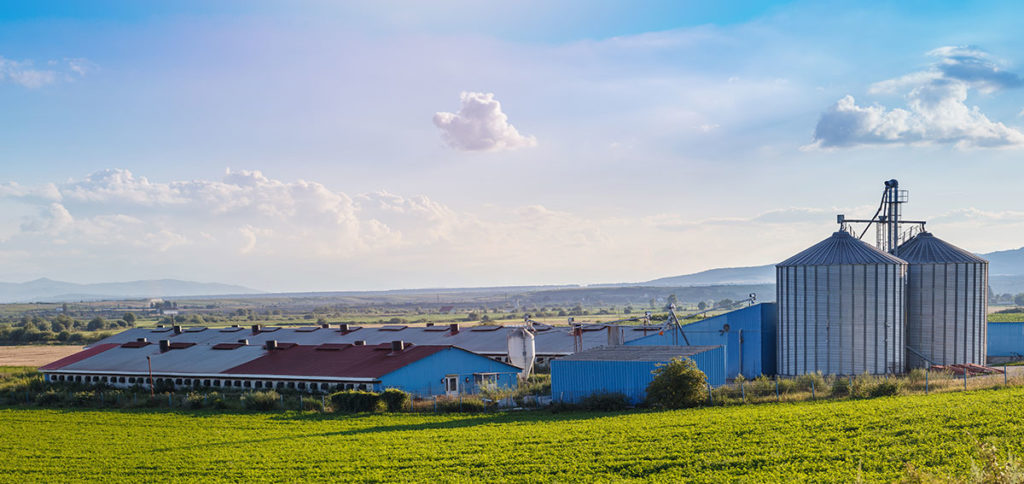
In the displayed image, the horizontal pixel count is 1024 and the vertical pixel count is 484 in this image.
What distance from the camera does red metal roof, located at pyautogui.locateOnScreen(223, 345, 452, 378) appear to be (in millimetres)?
46125

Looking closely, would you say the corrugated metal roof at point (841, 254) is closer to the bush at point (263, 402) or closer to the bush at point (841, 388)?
the bush at point (841, 388)

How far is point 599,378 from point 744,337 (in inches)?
621

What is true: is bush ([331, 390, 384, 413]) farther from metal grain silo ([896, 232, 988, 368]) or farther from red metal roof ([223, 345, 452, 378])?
metal grain silo ([896, 232, 988, 368])

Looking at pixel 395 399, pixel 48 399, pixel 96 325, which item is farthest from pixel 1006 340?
pixel 96 325

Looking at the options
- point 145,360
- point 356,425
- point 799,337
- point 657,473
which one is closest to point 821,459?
point 657,473

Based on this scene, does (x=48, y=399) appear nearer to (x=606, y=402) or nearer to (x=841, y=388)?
(x=606, y=402)

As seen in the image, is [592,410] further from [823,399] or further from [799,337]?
[799,337]

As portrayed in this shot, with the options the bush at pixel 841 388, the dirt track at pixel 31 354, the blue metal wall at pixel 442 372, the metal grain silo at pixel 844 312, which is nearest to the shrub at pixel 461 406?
the blue metal wall at pixel 442 372

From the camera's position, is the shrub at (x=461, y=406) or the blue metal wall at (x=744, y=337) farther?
the blue metal wall at (x=744, y=337)

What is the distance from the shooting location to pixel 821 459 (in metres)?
22.9

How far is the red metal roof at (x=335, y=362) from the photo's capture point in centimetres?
4612

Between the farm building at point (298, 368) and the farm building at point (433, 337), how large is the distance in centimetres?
630

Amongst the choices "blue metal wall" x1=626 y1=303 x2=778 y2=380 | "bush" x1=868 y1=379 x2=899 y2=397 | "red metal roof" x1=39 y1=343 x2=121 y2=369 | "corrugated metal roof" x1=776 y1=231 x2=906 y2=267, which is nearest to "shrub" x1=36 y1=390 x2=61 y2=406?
"red metal roof" x1=39 y1=343 x2=121 y2=369

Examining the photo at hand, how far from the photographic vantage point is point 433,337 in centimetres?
6962
